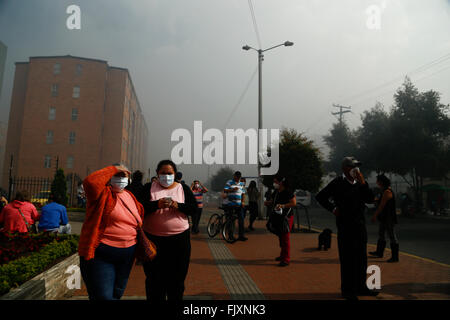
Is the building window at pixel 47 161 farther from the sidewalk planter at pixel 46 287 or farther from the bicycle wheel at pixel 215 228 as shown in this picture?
the sidewalk planter at pixel 46 287

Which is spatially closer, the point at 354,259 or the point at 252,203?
the point at 354,259

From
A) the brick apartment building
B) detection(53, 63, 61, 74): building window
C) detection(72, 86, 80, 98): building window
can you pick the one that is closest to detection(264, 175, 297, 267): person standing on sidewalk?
the brick apartment building

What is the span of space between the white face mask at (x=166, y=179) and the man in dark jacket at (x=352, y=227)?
2397 millimetres

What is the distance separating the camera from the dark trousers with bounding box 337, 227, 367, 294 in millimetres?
4250

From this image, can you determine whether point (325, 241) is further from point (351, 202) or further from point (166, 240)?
point (166, 240)

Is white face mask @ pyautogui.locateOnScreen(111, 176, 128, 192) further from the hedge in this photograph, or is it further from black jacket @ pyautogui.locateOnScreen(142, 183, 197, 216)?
the hedge

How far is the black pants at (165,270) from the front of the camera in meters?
3.29

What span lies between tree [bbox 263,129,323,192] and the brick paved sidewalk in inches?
190

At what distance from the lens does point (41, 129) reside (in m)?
46.6

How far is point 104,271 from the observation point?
2.69 metres

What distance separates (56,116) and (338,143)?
128ft

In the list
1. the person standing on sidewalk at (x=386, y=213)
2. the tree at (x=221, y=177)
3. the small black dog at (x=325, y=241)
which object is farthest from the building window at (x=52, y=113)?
the person standing on sidewalk at (x=386, y=213)

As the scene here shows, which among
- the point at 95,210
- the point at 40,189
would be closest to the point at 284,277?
the point at 95,210
